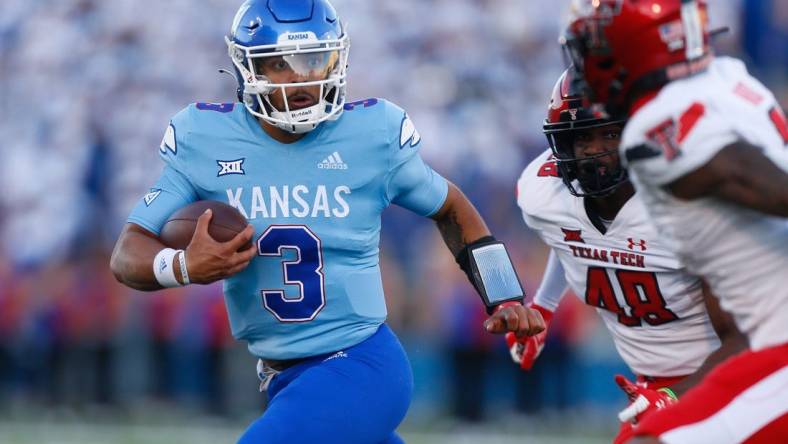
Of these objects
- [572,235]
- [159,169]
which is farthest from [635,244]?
[159,169]

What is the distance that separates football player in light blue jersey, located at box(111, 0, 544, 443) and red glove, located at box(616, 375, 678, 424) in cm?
42

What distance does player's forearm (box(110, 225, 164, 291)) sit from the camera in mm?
3758

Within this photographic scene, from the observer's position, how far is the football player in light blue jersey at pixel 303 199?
153 inches

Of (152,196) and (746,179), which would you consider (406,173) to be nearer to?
(152,196)

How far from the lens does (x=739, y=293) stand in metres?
3.21

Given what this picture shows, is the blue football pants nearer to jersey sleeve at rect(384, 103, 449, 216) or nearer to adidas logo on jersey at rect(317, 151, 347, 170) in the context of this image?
jersey sleeve at rect(384, 103, 449, 216)

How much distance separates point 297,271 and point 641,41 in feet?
4.29

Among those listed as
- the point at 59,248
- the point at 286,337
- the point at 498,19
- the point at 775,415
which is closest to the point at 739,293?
the point at 775,415

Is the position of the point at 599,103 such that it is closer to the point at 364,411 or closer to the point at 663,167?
the point at 663,167

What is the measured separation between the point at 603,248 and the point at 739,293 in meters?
1.01

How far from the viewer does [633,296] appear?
4.16 metres

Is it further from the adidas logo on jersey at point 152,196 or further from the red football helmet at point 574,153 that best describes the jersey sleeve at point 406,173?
the adidas logo on jersey at point 152,196

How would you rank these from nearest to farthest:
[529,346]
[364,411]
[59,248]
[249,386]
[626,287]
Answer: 1. [364,411]
2. [626,287]
3. [529,346]
4. [249,386]
5. [59,248]

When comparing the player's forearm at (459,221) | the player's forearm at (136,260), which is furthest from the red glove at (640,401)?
the player's forearm at (136,260)
